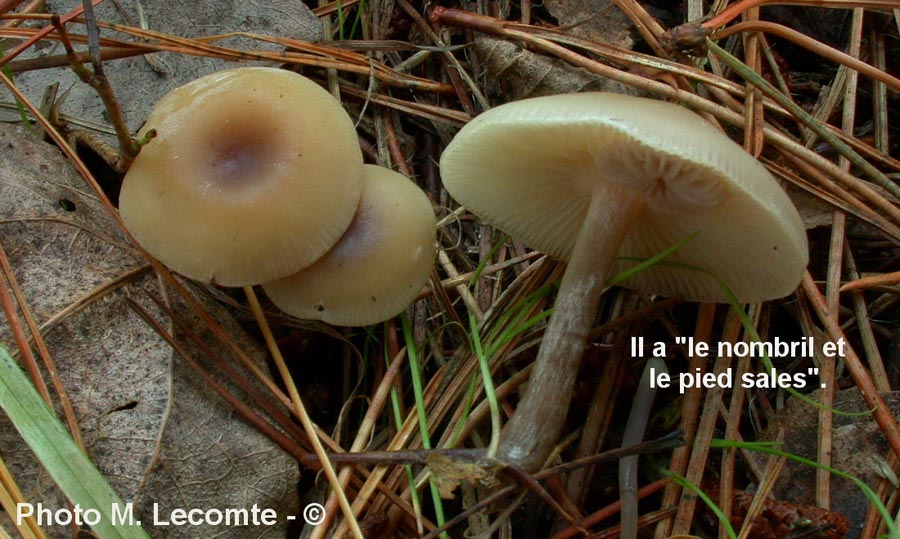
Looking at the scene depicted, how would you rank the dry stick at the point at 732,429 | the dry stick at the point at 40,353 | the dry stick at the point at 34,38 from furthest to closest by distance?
the dry stick at the point at 34,38 → the dry stick at the point at 732,429 → the dry stick at the point at 40,353

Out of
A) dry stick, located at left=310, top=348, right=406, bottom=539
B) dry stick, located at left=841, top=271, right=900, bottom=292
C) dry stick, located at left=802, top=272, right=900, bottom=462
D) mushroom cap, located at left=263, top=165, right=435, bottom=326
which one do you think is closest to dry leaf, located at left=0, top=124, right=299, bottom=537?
dry stick, located at left=310, top=348, right=406, bottom=539

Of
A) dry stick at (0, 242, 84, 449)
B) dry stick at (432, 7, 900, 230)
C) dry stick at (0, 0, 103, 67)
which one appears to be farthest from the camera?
dry stick at (432, 7, 900, 230)

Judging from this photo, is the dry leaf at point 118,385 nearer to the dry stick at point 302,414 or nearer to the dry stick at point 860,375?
the dry stick at point 302,414

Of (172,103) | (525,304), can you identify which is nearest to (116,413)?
(172,103)

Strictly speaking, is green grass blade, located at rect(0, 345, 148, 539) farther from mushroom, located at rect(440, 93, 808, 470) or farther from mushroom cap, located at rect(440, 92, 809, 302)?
mushroom cap, located at rect(440, 92, 809, 302)

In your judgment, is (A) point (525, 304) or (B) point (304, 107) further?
(A) point (525, 304)

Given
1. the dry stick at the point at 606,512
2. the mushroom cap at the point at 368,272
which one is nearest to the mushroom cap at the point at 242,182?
the mushroom cap at the point at 368,272

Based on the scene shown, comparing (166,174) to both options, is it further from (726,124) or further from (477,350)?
(726,124)
